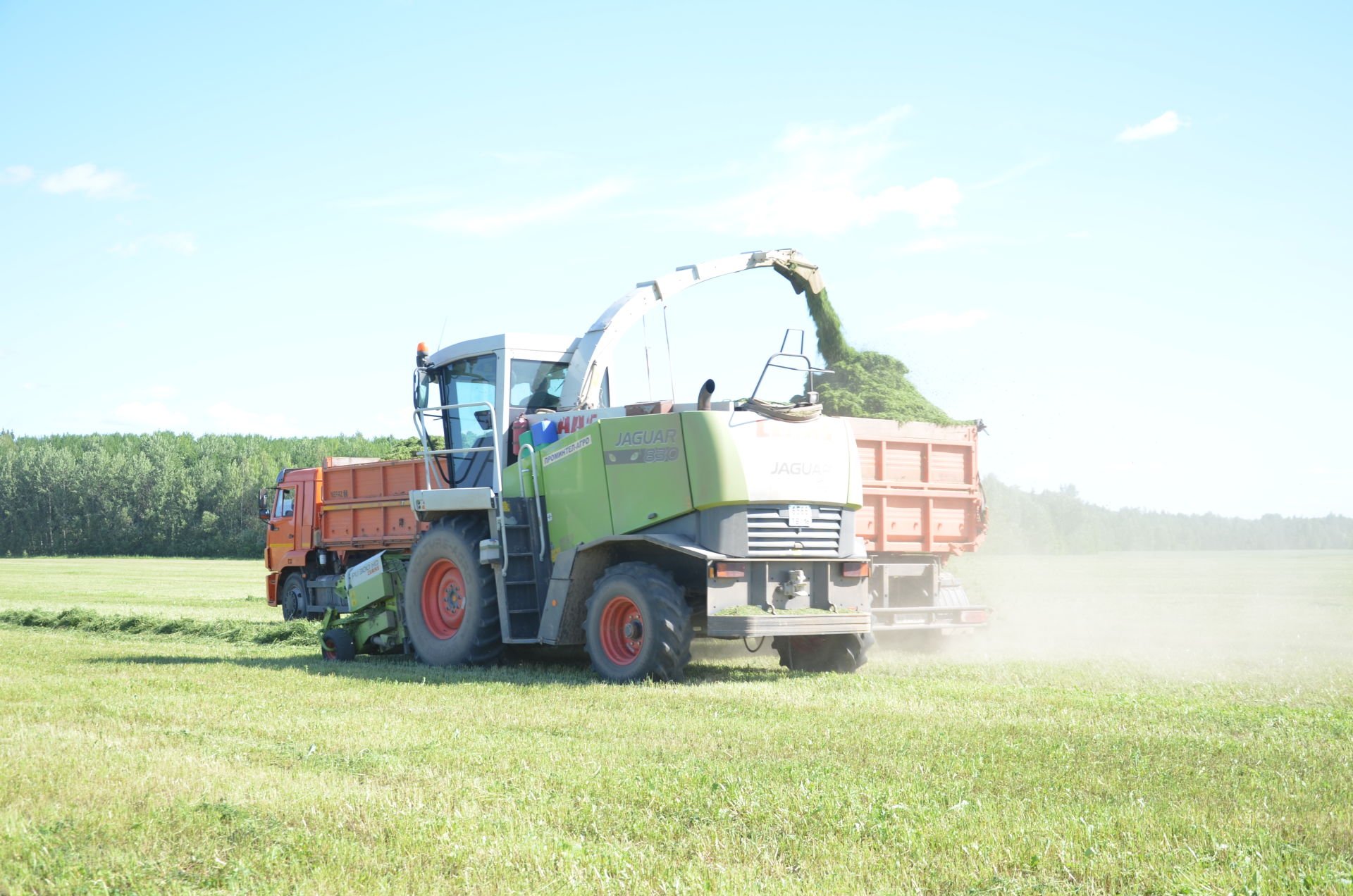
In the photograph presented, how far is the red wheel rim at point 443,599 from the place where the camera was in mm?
13031

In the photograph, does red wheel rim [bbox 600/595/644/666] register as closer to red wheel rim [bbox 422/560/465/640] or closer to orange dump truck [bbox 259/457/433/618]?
red wheel rim [bbox 422/560/465/640]

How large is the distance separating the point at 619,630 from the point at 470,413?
3.45m

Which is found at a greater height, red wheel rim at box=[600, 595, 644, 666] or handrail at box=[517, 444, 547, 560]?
handrail at box=[517, 444, 547, 560]

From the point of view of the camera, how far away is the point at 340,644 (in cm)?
1398

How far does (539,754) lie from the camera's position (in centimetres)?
696

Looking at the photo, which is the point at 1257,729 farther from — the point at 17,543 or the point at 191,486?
the point at 17,543

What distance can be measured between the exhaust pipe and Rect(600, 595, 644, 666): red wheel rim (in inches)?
73.4

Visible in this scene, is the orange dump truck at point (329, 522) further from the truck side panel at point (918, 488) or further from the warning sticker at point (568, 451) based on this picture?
the truck side panel at point (918, 488)

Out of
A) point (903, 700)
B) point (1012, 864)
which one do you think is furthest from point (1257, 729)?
point (1012, 864)

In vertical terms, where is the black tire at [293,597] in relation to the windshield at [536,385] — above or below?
below

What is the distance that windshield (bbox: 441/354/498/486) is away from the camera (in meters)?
13.2

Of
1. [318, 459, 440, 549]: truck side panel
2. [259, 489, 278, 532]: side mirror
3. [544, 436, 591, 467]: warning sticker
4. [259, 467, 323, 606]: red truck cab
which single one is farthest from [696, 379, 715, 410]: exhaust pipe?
[259, 489, 278, 532]: side mirror

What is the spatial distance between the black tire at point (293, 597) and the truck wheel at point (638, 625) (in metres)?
13.2

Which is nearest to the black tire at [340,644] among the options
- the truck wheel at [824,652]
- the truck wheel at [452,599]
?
the truck wheel at [452,599]
